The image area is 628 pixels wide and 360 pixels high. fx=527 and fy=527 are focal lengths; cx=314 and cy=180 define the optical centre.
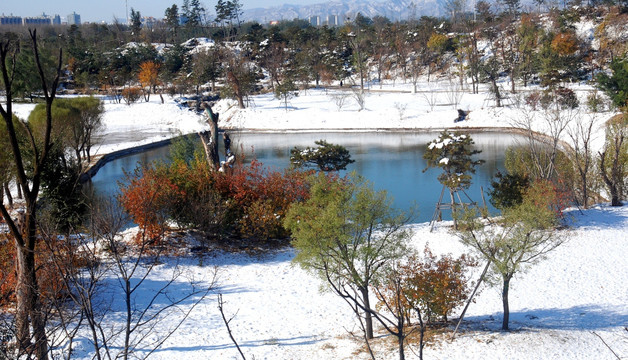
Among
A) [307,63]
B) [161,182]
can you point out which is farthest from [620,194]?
[307,63]

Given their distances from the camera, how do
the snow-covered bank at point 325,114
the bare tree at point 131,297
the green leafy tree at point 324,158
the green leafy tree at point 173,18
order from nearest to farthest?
the bare tree at point 131,297, the green leafy tree at point 324,158, the snow-covered bank at point 325,114, the green leafy tree at point 173,18

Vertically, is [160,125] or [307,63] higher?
[307,63]

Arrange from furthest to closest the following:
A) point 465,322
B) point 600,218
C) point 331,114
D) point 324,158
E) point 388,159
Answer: point 331,114 → point 388,159 → point 324,158 → point 600,218 → point 465,322

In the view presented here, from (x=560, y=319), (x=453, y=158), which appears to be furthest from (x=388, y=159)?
(x=560, y=319)

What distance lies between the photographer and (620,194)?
54.4ft

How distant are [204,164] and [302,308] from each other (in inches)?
237

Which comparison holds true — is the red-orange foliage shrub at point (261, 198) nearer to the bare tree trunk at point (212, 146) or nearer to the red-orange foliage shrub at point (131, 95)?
the bare tree trunk at point (212, 146)

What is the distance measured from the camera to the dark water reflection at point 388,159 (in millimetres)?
20016

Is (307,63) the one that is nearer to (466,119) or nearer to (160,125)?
(160,125)

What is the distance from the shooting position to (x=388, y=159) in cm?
2709

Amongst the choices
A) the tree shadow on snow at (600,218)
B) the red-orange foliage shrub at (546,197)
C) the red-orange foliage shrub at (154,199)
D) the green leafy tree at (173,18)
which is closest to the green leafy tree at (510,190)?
the red-orange foliage shrub at (546,197)

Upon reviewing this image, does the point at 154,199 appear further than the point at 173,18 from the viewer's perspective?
No

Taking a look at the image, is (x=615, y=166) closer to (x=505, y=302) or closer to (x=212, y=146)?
(x=505, y=302)

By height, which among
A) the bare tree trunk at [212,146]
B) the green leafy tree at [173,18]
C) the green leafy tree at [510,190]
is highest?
the green leafy tree at [173,18]
